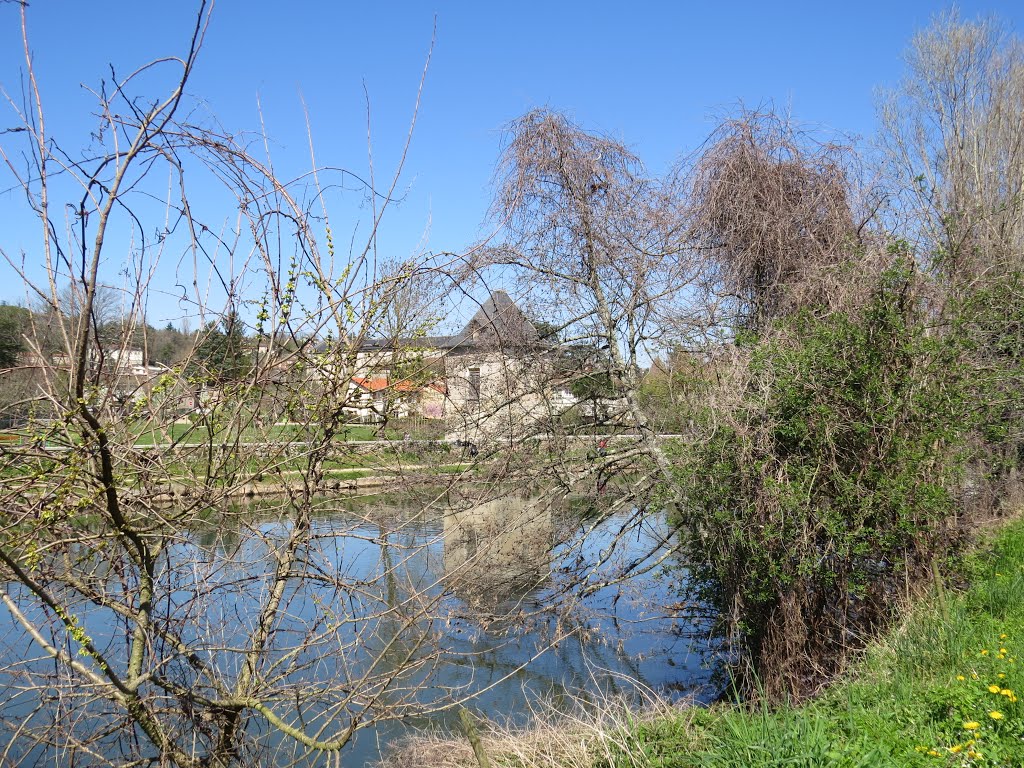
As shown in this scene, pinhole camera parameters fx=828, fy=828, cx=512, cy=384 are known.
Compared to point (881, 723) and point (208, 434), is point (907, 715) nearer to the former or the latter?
point (881, 723)

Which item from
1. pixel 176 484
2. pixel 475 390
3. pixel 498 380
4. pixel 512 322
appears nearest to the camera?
pixel 176 484

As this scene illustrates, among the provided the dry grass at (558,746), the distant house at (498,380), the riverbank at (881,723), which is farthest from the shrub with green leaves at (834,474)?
the distant house at (498,380)

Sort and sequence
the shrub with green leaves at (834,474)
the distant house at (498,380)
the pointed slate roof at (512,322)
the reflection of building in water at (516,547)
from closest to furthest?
1. the shrub with green leaves at (834,474)
2. the distant house at (498,380)
3. the reflection of building in water at (516,547)
4. the pointed slate roof at (512,322)

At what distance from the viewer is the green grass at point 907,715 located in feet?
12.5

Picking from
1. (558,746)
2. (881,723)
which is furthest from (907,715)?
(558,746)

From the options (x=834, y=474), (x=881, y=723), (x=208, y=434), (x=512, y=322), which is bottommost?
(x=881, y=723)

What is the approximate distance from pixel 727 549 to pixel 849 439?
4.26 feet

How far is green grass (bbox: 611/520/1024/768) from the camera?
12.5ft

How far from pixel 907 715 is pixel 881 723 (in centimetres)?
16

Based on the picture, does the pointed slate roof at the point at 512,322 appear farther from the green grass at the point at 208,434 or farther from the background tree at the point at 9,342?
the green grass at the point at 208,434

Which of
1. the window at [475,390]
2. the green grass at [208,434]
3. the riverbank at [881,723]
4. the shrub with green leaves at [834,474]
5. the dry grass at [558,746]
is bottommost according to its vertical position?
the dry grass at [558,746]

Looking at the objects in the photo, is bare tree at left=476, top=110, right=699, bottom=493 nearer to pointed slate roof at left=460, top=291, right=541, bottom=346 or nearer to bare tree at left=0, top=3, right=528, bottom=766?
pointed slate roof at left=460, top=291, right=541, bottom=346

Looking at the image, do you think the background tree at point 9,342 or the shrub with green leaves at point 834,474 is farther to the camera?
the shrub with green leaves at point 834,474

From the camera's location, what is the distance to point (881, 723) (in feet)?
14.1
